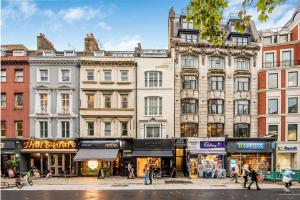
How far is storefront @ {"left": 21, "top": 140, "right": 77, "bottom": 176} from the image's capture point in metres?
35.2

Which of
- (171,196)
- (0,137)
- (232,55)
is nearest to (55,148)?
(0,137)

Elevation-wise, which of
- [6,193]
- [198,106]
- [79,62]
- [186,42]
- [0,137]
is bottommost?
[6,193]

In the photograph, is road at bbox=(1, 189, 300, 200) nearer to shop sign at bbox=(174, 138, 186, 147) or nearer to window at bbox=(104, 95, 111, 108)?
shop sign at bbox=(174, 138, 186, 147)

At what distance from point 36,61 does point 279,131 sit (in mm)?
27536

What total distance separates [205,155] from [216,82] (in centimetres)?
820

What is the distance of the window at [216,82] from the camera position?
37013 millimetres

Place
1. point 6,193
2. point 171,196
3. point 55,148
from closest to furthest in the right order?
point 171,196
point 6,193
point 55,148

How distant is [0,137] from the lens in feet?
117

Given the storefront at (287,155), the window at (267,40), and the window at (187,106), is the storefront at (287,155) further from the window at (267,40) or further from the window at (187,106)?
the window at (267,40)

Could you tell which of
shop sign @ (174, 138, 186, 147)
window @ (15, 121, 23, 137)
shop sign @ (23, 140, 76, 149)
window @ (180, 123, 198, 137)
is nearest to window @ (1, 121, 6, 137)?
window @ (15, 121, 23, 137)

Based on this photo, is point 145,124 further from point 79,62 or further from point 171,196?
point 171,196

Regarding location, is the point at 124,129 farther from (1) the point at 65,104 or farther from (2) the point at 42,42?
(2) the point at 42,42

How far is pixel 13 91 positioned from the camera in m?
36.4

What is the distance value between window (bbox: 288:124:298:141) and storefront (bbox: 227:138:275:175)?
2.02m
